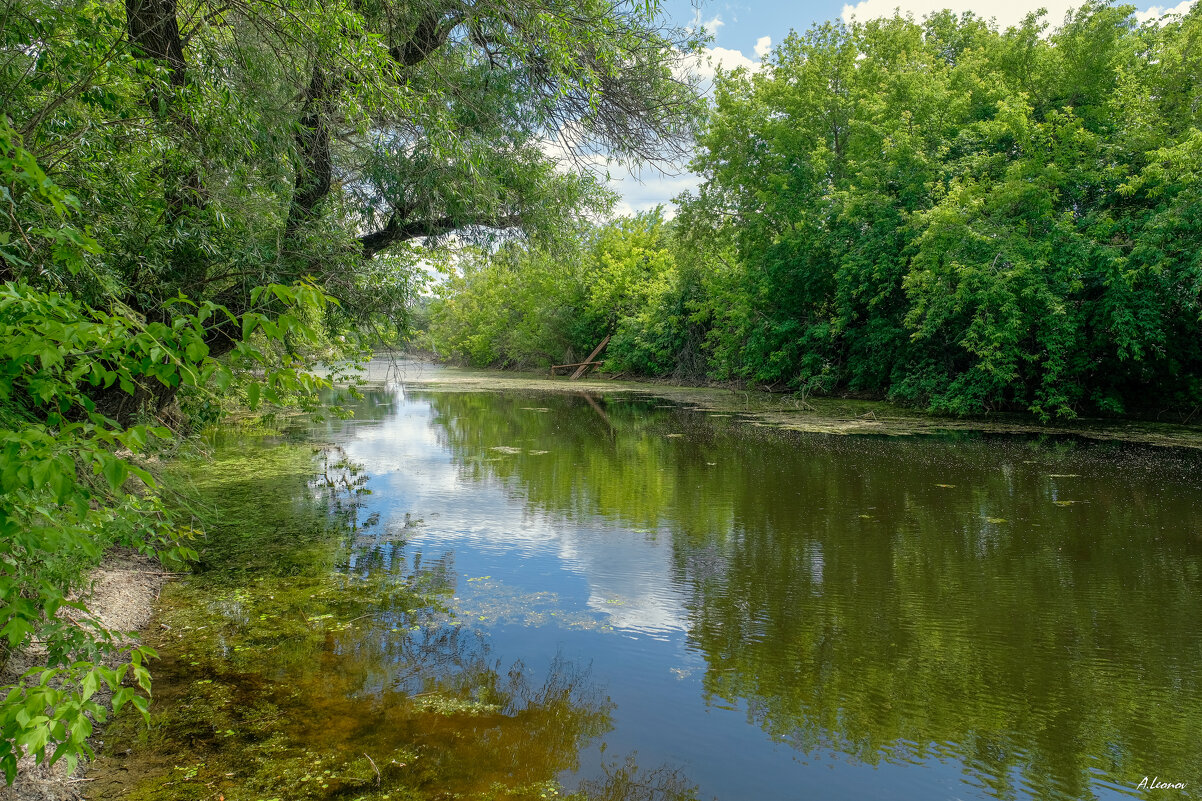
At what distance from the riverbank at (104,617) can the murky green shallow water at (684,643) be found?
5.2 inches

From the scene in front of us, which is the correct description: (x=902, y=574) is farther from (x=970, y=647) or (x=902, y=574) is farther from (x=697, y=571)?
(x=697, y=571)

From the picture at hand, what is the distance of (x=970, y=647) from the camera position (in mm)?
4523

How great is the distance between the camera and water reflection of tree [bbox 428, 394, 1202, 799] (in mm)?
3592

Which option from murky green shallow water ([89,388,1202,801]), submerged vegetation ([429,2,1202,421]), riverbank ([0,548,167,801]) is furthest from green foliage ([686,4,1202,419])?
riverbank ([0,548,167,801])

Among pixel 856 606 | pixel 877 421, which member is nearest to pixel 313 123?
pixel 856 606

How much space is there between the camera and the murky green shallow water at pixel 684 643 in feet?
10.7

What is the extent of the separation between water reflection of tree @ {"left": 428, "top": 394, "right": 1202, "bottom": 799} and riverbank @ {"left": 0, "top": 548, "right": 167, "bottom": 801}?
3.15 meters

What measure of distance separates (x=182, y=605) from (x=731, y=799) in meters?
4.24

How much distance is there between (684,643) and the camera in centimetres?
466

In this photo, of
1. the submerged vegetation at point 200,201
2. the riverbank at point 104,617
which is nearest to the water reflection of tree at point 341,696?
the riverbank at point 104,617

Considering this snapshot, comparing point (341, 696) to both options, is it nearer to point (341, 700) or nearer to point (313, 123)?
point (341, 700)

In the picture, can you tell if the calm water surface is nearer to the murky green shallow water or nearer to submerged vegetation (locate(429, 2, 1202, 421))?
the murky green shallow water

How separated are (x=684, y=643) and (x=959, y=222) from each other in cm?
1396

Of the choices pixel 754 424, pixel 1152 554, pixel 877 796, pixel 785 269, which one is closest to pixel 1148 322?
pixel 754 424
